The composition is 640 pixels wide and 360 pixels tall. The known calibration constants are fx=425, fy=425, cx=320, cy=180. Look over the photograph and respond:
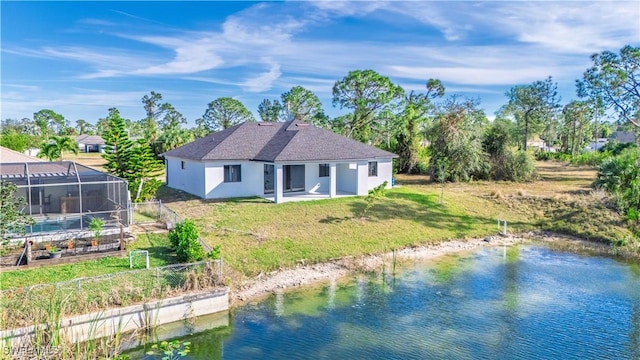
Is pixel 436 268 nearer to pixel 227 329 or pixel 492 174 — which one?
pixel 227 329

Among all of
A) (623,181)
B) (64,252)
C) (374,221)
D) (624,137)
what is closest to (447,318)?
(374,221)

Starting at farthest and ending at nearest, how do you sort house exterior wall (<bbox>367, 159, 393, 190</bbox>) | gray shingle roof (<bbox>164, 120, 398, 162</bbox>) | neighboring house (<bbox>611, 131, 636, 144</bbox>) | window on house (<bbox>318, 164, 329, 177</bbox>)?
neighboring house (<bbox>611, 131, 636, 144</bbox>)
house exterior wall (<bbox>367, 159, 393, 190</bbox>)
window on house (<bbox>318, 164, 329, 177</bbox>)
gray shingle roof (<bbox>164, 120, 398, 162</bbox>)

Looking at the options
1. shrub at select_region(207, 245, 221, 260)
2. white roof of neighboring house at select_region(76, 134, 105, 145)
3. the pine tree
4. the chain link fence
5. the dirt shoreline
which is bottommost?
the dirt shoreline

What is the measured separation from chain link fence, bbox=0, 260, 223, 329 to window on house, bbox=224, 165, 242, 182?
11230mm

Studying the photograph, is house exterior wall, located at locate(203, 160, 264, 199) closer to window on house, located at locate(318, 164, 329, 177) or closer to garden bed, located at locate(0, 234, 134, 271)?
window on house, located at locate(318, 164, 329, 177)

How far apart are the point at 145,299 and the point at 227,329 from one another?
239 cm

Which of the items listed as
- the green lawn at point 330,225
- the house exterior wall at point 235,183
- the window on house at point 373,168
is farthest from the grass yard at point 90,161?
the window on house at point 373,168

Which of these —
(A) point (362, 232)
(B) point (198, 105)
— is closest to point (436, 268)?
(A) point (362, 232)

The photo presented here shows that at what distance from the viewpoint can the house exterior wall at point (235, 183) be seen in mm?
23422

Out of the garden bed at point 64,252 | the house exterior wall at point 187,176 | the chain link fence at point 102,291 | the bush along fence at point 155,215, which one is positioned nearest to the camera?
the chain link fence at point 102,291

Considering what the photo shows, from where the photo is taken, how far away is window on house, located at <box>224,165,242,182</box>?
24025 millimetres

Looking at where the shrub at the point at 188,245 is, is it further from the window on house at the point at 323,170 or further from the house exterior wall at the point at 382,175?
the house exterior wall at the point at 382,175

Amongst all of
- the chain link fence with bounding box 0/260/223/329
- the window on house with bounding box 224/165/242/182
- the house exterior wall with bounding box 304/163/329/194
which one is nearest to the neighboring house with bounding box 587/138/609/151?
the house exterior wall with bounding box 304/163/329/194

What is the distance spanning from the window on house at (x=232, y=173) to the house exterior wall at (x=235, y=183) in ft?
0.59
